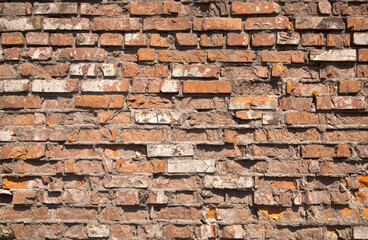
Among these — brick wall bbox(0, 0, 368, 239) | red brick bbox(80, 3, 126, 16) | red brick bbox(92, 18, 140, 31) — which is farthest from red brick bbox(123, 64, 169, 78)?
red brick bbox(80, 3, 126, 16)

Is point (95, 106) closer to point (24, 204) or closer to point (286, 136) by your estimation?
point (24, 204)

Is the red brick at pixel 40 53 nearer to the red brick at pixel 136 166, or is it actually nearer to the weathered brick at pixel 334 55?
the red brick at pixel 136 166

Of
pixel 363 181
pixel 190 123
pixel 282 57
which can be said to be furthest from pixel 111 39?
pixel 363 181

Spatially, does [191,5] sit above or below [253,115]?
above

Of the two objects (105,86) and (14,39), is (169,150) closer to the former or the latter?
(105,86)

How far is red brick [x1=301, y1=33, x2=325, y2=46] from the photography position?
147 cm

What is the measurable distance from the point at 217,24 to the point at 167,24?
0.29m

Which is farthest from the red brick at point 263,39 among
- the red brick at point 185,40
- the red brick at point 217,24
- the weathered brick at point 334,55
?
the red brick at point 185,40

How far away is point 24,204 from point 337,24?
83.1 inches

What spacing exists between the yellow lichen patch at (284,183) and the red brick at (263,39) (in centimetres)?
79

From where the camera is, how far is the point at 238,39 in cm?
147

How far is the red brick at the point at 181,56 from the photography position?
147 cm

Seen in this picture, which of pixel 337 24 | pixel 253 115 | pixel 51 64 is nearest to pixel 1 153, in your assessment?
pixel 51 64

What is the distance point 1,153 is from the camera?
148 centimetres
